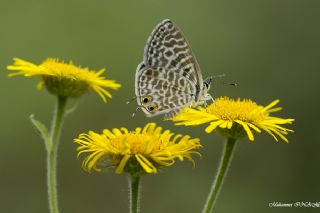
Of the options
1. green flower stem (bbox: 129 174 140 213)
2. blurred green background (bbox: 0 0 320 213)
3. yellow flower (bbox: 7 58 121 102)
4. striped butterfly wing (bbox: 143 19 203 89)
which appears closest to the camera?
green flower stem (bbox: 129 174 140 213)

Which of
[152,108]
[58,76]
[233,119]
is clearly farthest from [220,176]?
[58,76]

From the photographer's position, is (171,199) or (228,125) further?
(171,199)

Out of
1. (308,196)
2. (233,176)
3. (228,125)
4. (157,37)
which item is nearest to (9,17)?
(233,176)

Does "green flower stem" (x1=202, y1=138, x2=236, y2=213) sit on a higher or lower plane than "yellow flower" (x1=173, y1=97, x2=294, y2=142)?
lower

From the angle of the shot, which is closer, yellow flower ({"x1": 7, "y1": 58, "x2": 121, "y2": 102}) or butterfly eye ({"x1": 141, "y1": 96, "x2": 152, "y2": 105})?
butterfly eye ({"x1": 141, "y1": 96, "x2": 152, "y2": 105})

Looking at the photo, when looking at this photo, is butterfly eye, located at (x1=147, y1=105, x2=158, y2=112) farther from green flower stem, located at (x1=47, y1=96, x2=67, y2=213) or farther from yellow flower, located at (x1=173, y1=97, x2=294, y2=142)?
green flower stem, located at (x1=47, y1=96, x2=67, y2=213)

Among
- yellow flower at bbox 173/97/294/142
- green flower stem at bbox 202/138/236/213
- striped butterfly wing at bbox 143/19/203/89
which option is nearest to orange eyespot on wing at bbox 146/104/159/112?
yellow flower at bbox 173/97/294/142

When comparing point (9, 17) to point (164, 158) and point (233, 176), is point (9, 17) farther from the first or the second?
point (164, 158)

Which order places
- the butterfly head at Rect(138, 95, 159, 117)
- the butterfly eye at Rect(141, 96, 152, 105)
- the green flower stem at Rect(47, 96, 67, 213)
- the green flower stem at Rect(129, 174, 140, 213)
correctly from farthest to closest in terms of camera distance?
the butterfly eye at Rect(141, 96, 152, 105), the butterfly head at Rect(138, 95, 159, 117), the green flower stem at Rect(47, 96, 67, 213), the green flower stem at Rect(129, 174, 140, 213)
